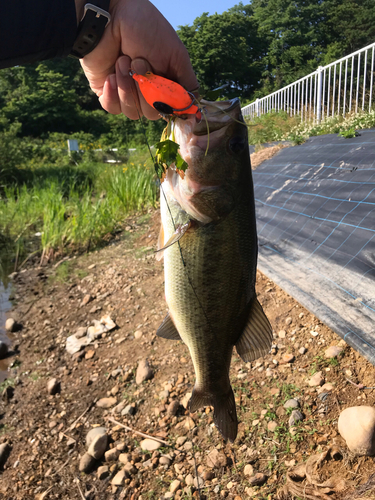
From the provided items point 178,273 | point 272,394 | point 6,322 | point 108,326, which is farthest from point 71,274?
point 178,273

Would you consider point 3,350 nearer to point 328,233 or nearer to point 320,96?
point 328,233

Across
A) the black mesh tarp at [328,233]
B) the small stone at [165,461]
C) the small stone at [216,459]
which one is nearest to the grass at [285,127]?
the black mesh tarp at [328,233]

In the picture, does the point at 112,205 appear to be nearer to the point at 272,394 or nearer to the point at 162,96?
the point at 272,394

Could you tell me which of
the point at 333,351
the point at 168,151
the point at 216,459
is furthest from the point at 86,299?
the point at 168,151

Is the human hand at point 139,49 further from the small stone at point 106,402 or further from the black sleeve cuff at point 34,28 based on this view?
the small stone at point 106,402

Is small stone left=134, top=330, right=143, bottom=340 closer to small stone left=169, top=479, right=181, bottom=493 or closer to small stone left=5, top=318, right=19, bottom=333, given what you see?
small stone left=169, top=479, right=181, bottom=493
